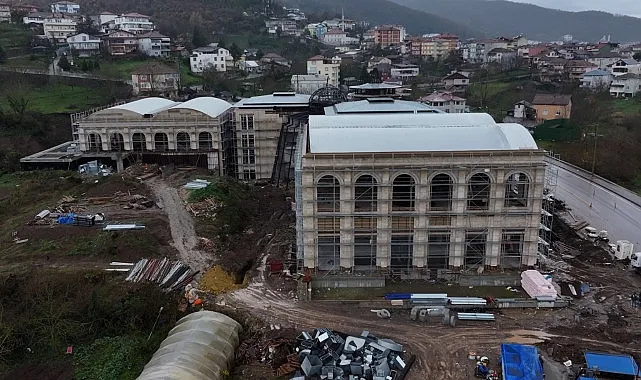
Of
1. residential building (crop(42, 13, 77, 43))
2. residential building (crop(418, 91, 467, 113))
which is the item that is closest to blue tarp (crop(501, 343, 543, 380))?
residential building (crop(418, 91, 467, 113))

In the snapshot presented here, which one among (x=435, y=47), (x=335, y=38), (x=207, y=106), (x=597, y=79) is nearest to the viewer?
(x=207, y=106)

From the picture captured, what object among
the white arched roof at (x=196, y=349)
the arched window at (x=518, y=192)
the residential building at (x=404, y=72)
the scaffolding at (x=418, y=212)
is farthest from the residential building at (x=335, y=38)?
the white arched roof at (x=196, y=349)

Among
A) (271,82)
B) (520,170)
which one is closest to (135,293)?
(520,170)

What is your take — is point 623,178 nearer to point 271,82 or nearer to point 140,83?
point 271,82

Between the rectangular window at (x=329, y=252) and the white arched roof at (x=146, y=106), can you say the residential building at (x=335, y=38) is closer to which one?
the white arched roof at (x=146, y=106)

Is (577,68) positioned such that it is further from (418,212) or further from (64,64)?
(64,64)

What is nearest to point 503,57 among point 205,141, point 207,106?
point 207,106

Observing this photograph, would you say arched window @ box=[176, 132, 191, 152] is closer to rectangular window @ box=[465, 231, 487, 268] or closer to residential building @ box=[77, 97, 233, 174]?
residential building @ box=[77, 97, 233, 174]
